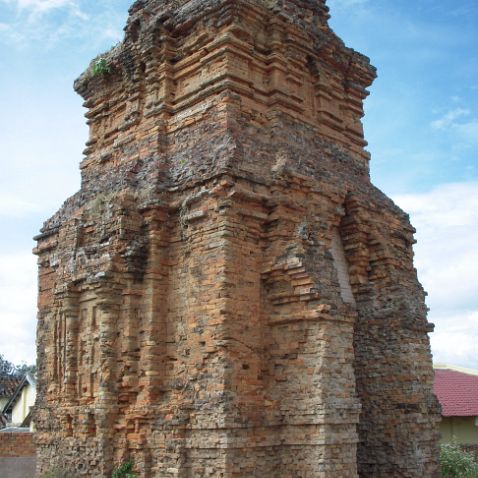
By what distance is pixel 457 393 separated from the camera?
21.3 m

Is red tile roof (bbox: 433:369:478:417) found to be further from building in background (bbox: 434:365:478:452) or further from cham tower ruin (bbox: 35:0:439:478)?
cham tower ruin (bbox: 35:0:439:478)

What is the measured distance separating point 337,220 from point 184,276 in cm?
280

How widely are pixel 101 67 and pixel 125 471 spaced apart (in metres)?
8.05

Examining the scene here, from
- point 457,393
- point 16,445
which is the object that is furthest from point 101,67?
point 457,393

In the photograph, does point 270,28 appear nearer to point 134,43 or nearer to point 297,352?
point 134,43

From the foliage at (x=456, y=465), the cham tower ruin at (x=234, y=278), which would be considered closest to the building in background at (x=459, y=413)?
the foliage at (x=456, y=465)

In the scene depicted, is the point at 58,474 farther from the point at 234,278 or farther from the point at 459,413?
the point at 459,413

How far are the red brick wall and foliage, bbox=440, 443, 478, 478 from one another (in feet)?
30.6

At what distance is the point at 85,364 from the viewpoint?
11031mm

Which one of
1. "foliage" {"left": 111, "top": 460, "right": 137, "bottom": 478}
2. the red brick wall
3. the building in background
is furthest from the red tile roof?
"foliage" {"left": 111, "top": 460, "right": 137, "bottom": 478}

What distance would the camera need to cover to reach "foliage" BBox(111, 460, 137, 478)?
9742mm

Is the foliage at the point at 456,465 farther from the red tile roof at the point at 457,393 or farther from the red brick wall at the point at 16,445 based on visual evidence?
the red brick wall at the point at 16,445

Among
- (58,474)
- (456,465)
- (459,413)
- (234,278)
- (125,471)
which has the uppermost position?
(234,278)

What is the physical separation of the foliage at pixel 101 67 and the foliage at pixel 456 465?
10.4m
